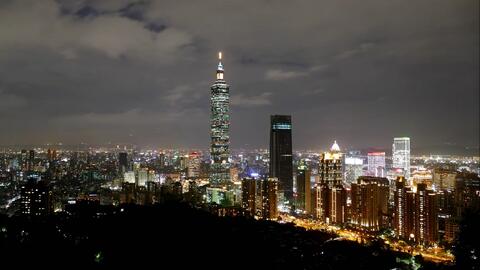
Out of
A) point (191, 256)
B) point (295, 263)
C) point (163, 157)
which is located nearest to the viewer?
point (191, 256)

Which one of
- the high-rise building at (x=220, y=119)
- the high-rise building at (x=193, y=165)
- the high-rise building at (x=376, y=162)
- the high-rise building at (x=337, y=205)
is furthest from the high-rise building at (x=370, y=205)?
the high-rise building at (x=220, y=119)

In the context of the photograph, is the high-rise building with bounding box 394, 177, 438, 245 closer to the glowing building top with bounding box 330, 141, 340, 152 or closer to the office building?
the glowing building top with bounding box 330, 141, 340, 152

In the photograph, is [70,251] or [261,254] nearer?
[70,251]

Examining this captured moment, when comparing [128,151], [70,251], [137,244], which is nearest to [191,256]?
[137,244]

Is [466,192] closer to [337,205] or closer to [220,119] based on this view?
[337,205]

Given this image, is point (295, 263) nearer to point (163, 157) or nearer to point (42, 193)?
point (42, 193)

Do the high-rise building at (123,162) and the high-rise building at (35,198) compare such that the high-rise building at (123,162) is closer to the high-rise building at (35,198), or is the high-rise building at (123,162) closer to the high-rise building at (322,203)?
the high-rise building at (35,198)

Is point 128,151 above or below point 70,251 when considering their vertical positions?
above
